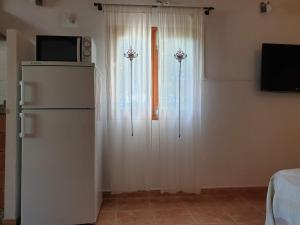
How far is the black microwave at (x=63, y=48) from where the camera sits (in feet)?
8.09

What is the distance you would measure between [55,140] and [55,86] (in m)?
0.47

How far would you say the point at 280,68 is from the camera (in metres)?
3.29

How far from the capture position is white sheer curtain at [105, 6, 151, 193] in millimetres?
3088

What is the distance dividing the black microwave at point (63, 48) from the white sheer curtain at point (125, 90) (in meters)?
0.61

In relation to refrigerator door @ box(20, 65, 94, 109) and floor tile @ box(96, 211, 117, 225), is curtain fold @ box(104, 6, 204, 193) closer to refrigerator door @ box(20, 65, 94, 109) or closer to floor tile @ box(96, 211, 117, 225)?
floor tile @ box(96, 211, 117, 225)

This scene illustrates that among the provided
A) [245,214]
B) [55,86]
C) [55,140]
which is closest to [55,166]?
[55,140]

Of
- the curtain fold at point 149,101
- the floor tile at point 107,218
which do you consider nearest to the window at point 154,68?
the curtain fold at point 149,101

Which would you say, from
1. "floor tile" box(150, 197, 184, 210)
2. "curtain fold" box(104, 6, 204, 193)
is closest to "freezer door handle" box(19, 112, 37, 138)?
"curtain fold" box(104, 6, 204, 193)

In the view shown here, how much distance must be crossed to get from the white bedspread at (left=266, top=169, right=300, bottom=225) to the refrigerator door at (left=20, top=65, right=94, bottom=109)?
166cm

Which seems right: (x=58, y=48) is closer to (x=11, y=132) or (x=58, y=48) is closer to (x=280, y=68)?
(x=11, y=132)

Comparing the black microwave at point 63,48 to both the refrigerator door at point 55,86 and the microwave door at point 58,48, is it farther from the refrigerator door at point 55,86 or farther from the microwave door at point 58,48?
the refrigerator door at point 55,86

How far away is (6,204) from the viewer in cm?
241

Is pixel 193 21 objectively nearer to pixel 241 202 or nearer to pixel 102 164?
pixel 102 164

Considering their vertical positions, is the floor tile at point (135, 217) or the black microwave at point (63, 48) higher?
the black microwave at point (63, 48)
